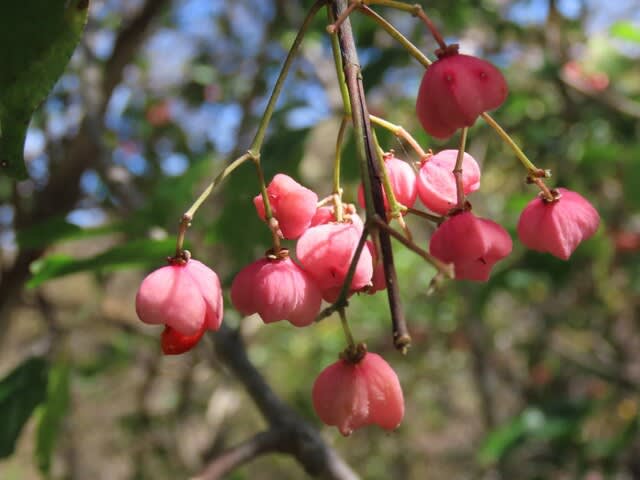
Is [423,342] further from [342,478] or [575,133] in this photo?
A: [342,478]

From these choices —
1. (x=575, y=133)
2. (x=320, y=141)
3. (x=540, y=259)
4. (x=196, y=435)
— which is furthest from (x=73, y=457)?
(x=320, y=141)

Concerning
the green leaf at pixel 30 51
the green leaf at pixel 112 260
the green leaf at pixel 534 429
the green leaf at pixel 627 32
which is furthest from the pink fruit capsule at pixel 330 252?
the green leaf at pixel 627 32

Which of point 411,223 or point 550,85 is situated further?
point 411,223

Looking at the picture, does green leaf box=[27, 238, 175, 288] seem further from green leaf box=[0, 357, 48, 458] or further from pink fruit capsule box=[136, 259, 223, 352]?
pink fruit capsule box=[136, 259, 223, 352]

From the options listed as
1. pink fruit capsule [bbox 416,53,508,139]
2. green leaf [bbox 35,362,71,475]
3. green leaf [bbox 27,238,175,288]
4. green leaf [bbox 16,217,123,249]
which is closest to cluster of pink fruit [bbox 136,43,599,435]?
pink fruit capsule [bbox 416,53,508,139]

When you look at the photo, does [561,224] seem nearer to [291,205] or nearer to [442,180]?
[442,180]

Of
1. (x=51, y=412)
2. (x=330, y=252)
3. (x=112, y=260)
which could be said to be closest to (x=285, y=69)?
(x=330, y=252)

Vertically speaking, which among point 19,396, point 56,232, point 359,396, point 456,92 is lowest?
point 19,396
